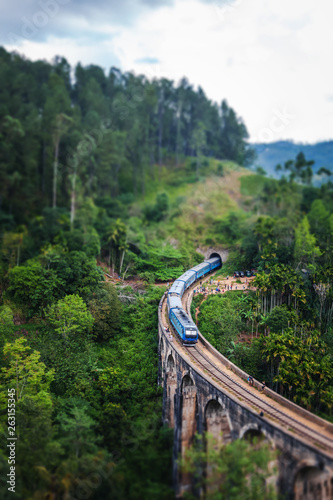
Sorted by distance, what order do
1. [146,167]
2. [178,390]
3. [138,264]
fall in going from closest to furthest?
[178,390] < [138,264] < [146,167]

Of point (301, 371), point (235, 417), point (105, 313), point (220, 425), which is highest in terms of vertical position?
point (105, 313)

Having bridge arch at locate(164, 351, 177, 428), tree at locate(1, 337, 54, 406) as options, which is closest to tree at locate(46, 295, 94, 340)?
tree at locate(1, 337, 54, 406)

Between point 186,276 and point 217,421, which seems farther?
point 186,276

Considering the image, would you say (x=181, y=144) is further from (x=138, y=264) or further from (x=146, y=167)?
(x=138, y=264)

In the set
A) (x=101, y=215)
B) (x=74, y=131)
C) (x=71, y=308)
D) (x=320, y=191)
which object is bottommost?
(x=71, y=308)

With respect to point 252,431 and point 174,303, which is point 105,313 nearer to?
point 174,303

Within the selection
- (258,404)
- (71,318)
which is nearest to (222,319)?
(71,318)

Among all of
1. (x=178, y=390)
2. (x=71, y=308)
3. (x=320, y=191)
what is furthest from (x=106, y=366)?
(x=320, y=191)
